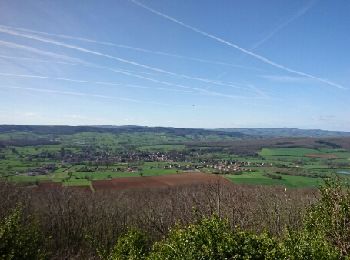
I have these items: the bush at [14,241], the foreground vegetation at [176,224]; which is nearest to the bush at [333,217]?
the foreground vegetation at [176,224]

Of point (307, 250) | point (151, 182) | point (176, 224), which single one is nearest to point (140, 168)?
point (151, 182)

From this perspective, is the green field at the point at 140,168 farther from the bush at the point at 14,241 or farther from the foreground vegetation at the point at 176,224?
the bush at the point at 14,241

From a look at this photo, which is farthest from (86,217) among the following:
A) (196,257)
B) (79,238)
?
(196,257)

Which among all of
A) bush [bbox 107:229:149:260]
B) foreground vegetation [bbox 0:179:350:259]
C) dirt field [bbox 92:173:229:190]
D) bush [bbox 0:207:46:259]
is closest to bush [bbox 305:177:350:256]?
foreground vegetation [bbox 0:179:350:259]

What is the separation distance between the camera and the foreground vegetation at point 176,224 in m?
23.9

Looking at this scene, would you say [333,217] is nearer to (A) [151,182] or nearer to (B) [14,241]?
(B) [14,241]

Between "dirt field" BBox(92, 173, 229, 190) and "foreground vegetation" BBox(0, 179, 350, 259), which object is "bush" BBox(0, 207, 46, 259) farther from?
"dirt field" BBox(92, 173, 229, 190)

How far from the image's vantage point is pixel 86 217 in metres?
72.3

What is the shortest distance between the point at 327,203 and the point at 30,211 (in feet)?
170

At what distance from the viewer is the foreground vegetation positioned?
78.5ft

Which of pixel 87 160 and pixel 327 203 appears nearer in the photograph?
pixel 327 203

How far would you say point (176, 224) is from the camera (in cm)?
2700

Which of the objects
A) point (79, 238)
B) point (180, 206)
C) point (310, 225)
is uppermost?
point (310, 225)

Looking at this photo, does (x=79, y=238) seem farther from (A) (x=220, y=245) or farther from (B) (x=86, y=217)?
Result: (A) (x=220, y=245)
